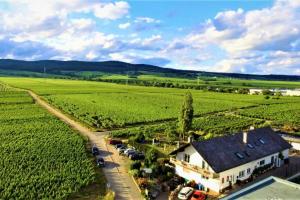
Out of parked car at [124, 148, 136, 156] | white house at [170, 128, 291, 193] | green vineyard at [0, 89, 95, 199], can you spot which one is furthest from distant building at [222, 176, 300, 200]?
parked car at [124, 148, 136, 156]

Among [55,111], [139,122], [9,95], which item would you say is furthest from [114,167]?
[9,95]

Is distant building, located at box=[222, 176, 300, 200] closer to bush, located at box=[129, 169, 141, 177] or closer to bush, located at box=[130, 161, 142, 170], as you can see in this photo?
bush, located at box=[129, 169, 141, 177]

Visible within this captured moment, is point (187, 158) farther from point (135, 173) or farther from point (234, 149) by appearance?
point (135, 173)

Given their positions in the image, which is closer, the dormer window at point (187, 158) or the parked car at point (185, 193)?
the parked car at point (185, 193)

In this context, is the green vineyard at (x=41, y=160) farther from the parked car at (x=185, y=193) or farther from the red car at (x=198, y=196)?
the red car at (x=198, y=196)

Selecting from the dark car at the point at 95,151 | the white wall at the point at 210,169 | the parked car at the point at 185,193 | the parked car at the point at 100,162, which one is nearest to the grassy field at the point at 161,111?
the dark car at the point at 95,151

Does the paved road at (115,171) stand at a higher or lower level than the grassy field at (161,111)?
lower
